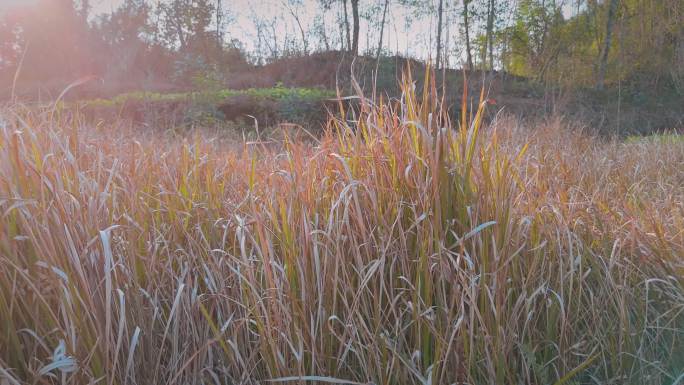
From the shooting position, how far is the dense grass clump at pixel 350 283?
1227mm

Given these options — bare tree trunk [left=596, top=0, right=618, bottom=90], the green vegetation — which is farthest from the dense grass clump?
bare tree trunk [left=596, top=0, right=618, bottom=90]

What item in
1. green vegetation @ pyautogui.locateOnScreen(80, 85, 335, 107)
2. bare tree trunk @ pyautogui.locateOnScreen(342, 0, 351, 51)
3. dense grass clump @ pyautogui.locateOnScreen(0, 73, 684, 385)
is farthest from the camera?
bare tree trunk @ pyautogui.locateOnScreen(342, 0, 351, 51)

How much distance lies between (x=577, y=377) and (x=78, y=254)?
153 cm

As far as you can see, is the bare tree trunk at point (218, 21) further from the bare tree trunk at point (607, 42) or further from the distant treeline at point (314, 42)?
the bare tree trunk at point (607, 42)

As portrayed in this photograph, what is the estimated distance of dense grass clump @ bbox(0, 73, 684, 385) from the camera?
123 centimetres

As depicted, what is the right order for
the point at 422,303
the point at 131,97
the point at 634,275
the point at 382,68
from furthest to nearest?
the point at 382,68 → the point at 131,97 → the point at 634,275 → the point at 422,303

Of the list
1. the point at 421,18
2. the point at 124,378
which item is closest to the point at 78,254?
the point at 124,378

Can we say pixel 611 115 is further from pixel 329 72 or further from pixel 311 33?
pixel 311 33

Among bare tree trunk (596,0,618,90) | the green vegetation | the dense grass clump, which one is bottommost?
the dense grass clump

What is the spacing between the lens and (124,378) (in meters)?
1.30

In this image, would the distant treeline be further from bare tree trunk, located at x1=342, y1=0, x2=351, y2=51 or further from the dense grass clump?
the dense grass clump

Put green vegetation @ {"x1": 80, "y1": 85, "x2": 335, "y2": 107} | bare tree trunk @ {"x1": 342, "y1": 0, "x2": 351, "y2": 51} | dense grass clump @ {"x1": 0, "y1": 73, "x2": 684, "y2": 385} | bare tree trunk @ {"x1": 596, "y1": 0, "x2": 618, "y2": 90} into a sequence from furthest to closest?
bare tree trunk @ {"x1": 342, "y1": 0, "x2": 351, "y2": 51} → bare tree trunk @ {"x1": 596, "y1": 0, "x2": 618, "y2": 90} → green vegetation @ {"x1": 80, "y1": 85, "x2": 335, "y2": 107} → dense grass clump @ {"x1": 0, "y1": 73, "x2": 684, "y2": 385}

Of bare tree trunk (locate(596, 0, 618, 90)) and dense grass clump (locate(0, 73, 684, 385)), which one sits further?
bare tree trunk (locate(596, 0, 618, 90))

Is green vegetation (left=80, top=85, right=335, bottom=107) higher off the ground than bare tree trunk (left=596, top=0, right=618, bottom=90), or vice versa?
bare tree trunk (left=596, top=0, right=618, bottom=90)
